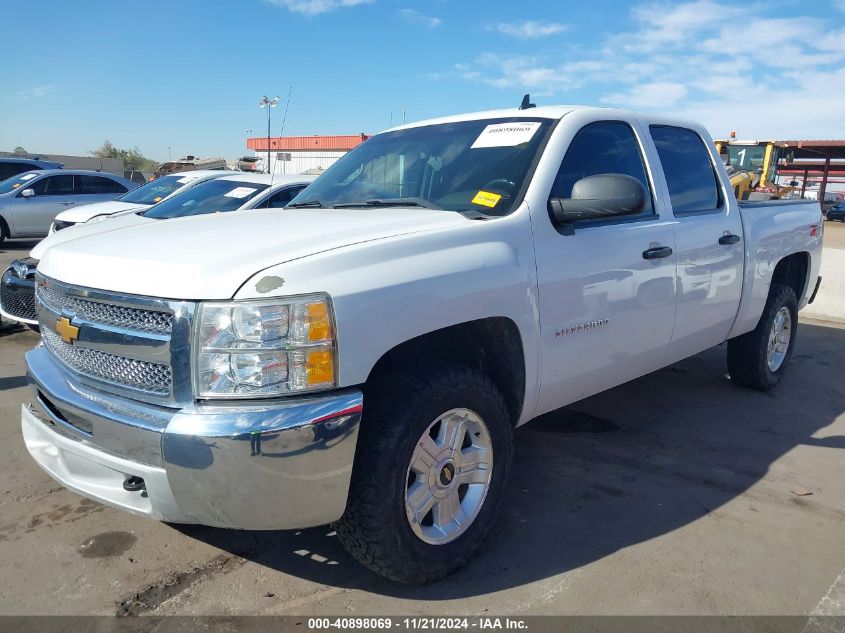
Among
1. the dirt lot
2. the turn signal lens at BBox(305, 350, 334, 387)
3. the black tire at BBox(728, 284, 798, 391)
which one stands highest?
the turn signal lens at BBox(305, 350, 334, 387)

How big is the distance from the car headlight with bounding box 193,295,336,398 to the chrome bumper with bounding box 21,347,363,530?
67 millimetres

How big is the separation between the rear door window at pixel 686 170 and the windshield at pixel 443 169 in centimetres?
106

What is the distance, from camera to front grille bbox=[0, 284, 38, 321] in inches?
225

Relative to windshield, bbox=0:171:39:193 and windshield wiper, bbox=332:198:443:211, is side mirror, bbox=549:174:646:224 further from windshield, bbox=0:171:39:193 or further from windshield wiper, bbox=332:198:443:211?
windshield, bbox=0:171:39:193

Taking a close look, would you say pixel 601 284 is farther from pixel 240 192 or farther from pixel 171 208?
pixel 171 208

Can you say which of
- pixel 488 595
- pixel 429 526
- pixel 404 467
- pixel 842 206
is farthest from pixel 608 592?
pixel 842 206

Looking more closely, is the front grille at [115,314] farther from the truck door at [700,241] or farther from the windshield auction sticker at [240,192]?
the windshield auction sticker at [240,192]

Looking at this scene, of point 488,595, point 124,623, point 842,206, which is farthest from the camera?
point 842,206

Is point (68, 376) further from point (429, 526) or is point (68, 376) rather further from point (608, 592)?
point (608, 592)

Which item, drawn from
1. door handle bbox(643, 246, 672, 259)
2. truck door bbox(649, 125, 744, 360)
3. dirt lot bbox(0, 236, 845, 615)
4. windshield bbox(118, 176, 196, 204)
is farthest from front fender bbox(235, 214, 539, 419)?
windshield bbox(118, 176, 196, 204)

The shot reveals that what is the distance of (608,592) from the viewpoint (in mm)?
2744

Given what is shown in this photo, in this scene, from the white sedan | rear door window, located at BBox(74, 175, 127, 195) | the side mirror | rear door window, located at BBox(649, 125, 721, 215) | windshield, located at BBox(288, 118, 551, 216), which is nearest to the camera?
the side mirror

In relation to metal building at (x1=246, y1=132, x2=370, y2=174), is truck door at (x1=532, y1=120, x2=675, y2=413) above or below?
below

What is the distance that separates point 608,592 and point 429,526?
757mm
